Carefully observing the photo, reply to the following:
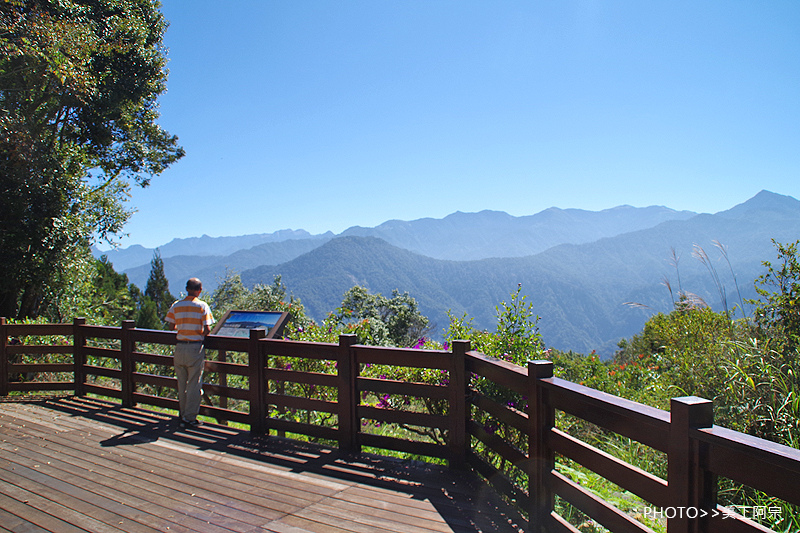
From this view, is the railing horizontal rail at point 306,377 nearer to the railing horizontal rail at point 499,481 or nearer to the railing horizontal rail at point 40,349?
the railing horizontal rail at point 499,481

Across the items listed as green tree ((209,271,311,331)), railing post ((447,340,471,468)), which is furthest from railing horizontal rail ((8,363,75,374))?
green tree ((209,271,311,331))

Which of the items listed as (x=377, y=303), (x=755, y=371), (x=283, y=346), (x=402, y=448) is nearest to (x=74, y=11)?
(x=283, y=346)

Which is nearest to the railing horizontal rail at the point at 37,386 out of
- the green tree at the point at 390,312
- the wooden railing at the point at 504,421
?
the wooden railing at the point at 504,421

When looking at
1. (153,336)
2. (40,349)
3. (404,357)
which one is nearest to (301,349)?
(404,357)

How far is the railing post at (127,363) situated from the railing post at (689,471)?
6.31 m

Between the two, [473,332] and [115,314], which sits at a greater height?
[473,332]

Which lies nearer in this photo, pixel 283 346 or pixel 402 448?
pixel 402 448

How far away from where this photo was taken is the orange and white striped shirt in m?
5.27

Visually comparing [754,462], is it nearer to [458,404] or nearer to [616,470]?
[616,470]

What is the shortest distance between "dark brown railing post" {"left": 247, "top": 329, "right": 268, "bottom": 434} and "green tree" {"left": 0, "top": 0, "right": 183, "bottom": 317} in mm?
6658

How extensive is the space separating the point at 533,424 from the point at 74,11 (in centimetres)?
1262

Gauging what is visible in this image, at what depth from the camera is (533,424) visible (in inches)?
113

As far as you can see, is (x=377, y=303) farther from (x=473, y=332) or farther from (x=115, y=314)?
(x=473, y=332)

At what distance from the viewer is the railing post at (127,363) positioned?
6.16m
